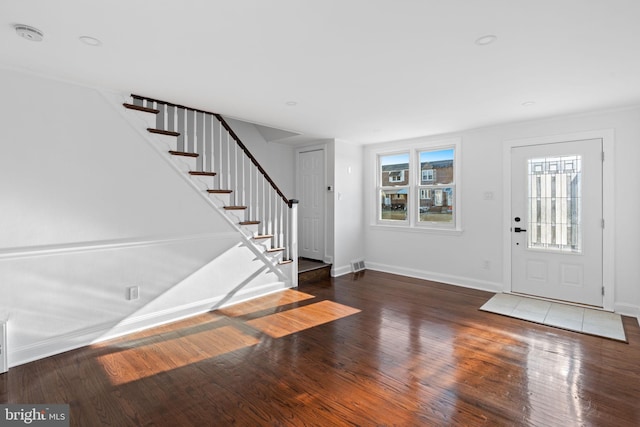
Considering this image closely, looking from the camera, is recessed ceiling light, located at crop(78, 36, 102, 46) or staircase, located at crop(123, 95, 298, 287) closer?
recessed ceiling light, located at crop(78, 36, 102, 46)

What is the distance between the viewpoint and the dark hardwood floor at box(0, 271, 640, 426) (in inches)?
82.4

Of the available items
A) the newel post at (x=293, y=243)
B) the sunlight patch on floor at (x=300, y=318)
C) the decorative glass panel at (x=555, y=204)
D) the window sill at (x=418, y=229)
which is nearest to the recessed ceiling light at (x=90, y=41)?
the sunlight patch on floor at (x=300, y=318)

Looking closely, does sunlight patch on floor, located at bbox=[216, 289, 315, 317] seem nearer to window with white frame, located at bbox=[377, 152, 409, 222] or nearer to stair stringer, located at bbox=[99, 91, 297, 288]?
stair stringer, located at bbox=[99, 91, 297, 288]

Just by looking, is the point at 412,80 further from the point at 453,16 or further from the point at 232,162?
the point at 232,162

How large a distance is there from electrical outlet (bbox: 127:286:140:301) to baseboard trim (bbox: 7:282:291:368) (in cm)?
21

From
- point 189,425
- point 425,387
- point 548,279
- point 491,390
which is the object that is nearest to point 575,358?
point 491,390

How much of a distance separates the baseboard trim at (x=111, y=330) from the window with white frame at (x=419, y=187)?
3037mm

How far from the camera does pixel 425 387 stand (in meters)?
2.38

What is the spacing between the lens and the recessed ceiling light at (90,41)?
2.23 m

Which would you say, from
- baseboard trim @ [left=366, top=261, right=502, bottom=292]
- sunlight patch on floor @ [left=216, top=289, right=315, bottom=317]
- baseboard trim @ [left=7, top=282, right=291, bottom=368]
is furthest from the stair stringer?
baseboard trim @ [left=366, top=261, right=502, bottom=292]

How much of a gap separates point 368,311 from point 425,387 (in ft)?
5.34

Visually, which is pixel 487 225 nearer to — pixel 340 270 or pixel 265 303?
pixel 340 270

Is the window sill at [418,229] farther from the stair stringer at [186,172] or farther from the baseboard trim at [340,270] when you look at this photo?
the stair stringer at [186,172]

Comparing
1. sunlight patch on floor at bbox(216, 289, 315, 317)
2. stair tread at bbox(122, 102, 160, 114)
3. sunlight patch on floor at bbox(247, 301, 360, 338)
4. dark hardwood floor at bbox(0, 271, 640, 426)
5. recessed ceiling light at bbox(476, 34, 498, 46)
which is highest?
recessed ceiling light at bbox(476, 34, 498, 46)
